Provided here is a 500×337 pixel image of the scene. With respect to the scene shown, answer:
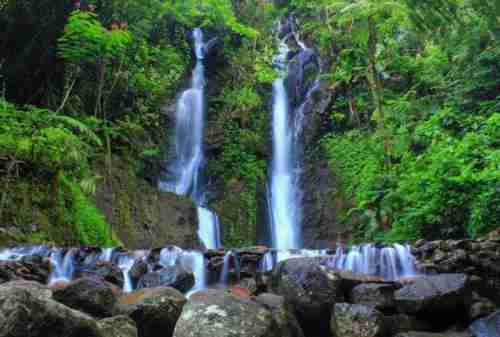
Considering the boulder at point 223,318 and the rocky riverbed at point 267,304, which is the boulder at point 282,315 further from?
the boulder at point 223,318

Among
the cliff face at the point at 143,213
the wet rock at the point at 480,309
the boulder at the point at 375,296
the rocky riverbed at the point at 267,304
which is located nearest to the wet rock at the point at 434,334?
the rocky riverbed at the point at 267,304

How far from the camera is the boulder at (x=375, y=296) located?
206 inches

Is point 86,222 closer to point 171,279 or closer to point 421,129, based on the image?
point 171,279

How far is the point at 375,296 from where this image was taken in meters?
5.33

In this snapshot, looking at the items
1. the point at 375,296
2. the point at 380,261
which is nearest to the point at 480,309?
the point at 375,296

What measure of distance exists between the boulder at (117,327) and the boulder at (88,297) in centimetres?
58

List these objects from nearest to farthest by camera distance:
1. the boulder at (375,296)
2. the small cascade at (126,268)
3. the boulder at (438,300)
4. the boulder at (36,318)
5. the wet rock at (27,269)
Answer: the boulder at (36,318) < the boulder at (438,300) < the boulder at (375,296) < the wet rock at (27,269) < the small cascade at (126,268)

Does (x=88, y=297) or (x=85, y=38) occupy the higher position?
(x=85, y=38)

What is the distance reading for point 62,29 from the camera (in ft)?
33.6

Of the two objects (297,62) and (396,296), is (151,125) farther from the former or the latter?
(396,296)

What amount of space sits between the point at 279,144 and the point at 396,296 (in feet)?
39.4

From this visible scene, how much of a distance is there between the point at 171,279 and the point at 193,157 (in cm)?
999

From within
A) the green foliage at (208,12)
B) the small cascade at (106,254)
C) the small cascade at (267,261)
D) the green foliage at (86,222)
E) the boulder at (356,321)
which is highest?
the green foliage at (208,12)

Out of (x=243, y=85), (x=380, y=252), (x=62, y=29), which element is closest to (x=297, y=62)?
(x=243, y=85)
